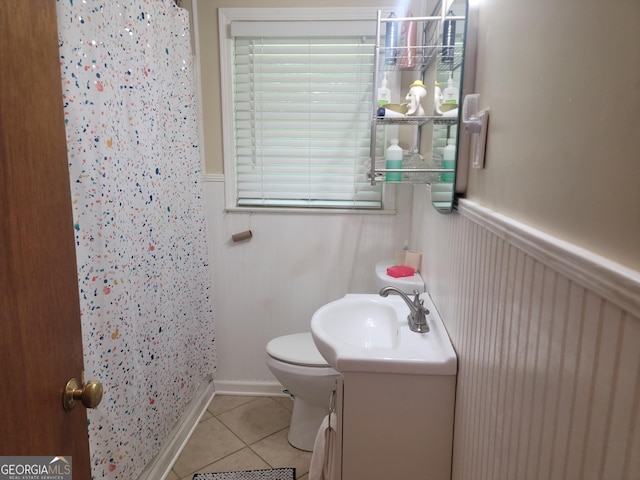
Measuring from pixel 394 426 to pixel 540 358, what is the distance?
0.71 metres

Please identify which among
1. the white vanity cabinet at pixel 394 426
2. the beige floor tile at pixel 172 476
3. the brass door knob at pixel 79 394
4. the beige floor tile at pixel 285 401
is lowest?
the beige floor tile at pixel 285 401

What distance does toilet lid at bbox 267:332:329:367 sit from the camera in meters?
1.92

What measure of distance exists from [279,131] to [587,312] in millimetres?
1983

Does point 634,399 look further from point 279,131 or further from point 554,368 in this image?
point 279,131

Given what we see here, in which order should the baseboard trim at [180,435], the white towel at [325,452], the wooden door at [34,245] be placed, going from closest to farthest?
1. the wooden door at [34,245]
2. the white towel at [325,452]
3. the baseboard trim at [180,435]

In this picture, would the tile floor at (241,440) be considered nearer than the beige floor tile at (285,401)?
Yes

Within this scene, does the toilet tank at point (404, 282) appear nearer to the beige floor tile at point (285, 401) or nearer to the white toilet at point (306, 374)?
the white toilet at point (306, 374)

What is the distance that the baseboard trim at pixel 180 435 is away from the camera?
1817mm

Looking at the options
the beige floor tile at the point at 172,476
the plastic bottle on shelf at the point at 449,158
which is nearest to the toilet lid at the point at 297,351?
the beige floor tile at the point at 172,476

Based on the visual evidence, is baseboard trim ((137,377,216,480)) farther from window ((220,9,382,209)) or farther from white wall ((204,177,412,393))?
window ((220,9,382,209))

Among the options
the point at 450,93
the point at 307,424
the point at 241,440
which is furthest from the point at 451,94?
the point at 241,440

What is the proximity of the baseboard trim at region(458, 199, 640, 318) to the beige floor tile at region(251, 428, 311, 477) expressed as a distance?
1.60 m

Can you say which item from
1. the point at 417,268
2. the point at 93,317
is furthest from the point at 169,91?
the point at 417,268

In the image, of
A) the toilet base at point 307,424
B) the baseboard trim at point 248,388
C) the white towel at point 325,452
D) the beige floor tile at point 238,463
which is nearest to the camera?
the white towel at point 325,452
